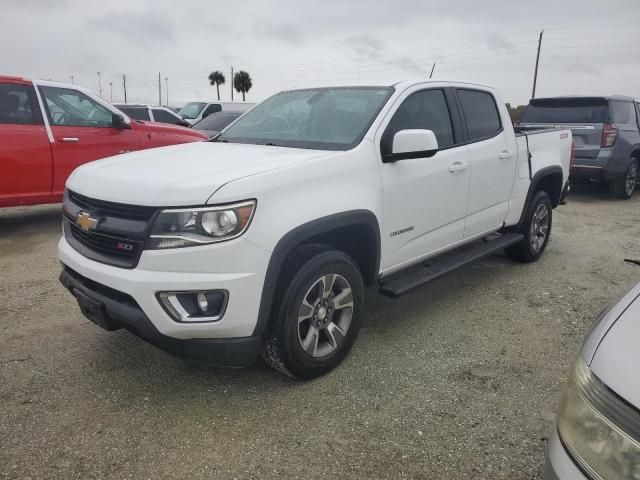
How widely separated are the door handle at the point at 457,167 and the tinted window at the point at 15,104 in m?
4.99

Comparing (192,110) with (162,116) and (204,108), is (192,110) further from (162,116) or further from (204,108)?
(162,116)

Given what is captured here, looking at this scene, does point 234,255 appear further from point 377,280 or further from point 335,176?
point 377,280

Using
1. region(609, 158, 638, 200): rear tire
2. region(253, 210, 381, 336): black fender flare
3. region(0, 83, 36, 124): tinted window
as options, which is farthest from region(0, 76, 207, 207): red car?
region(609, 158, 638, 200): rear tire

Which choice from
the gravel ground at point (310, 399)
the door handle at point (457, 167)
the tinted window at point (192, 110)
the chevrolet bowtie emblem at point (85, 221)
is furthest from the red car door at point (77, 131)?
the tinted window at point (192, 110)

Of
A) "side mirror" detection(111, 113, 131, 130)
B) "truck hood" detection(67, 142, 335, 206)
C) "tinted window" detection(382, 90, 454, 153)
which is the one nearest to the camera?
"truck hood" detection(67, 142, 335, 206)

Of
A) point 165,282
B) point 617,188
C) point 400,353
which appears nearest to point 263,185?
point 165,282

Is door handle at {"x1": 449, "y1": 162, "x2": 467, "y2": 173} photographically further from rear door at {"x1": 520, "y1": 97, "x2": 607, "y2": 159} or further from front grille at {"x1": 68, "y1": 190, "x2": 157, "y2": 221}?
rear door at {"x1": 520, "y1": 97, "x2": 607, "y2": 159}

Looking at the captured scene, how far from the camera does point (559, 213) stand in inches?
329

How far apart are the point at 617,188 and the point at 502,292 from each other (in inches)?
245

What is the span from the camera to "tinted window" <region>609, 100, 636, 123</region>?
8844 mm

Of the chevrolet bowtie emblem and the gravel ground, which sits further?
the chevrolet bowtie emblem

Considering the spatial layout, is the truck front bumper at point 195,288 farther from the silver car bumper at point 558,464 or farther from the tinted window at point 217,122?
the tinted window at point 217,122

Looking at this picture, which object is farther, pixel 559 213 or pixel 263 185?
pixel 559 213

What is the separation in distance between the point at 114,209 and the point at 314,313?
4.04ft
